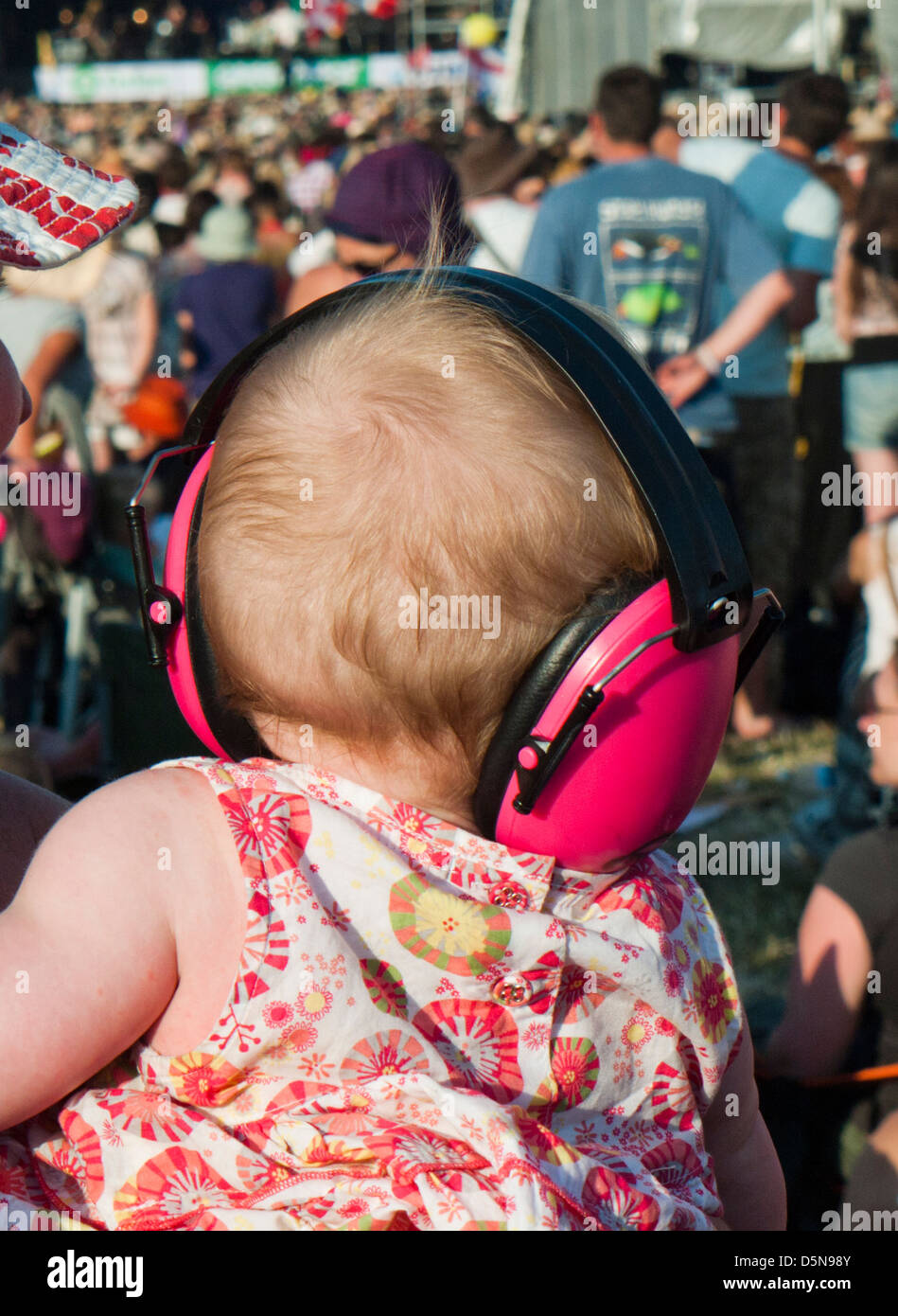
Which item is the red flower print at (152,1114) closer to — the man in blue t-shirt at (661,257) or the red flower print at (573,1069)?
the red flower print at (573,1069)

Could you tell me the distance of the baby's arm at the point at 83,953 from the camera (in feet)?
2.91

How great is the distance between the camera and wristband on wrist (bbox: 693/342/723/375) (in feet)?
16.0

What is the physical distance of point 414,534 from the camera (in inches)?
37.5

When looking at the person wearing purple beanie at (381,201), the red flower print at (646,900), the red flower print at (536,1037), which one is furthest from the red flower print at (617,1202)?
the person wearing purple beanie at (381,201)

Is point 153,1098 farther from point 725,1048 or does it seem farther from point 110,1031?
point 725,1048

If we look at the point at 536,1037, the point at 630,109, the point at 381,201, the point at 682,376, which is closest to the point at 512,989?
the point at 536,1037

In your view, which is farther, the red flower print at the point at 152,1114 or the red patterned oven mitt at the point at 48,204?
the red patterned oven mitt at the point at 48,204

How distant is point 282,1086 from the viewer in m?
0.98

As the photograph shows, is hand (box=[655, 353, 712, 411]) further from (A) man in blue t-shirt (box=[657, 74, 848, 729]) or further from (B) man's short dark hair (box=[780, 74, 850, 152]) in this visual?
(B) man's short dark hair (box=[780, 74, 850, 152])

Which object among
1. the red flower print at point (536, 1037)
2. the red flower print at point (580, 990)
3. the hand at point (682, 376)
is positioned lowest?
the red flower print at point (536, 1037)

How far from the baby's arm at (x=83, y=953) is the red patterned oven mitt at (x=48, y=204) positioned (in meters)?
0.49

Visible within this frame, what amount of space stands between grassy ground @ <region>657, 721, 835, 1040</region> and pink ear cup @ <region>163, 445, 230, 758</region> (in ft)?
8.76

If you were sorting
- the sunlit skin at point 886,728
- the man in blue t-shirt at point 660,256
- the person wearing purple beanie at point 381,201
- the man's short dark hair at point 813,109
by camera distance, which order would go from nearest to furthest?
the sunlit skin at point 886,728 < the person wearing purple beanie at point 381,201 < the man in blue t-shirt at point 660,256 < the man's short dark hair at point 813,109

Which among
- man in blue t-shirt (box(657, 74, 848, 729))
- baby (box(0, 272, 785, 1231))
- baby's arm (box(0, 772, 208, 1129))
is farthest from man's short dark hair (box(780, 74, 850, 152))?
baby's arm (box(0, 772, 208, 1129))
